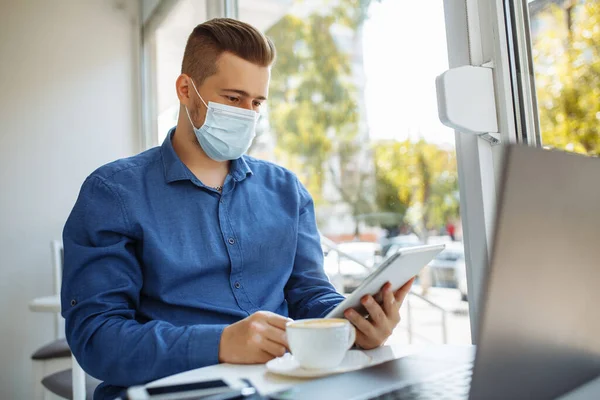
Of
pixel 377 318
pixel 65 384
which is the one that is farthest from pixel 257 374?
pixel 65 384

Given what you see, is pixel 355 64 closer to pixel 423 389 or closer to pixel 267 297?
pixel 267 297

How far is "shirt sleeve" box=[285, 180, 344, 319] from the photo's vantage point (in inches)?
44.3

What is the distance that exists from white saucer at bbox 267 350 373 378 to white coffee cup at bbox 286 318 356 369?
1 centimetres

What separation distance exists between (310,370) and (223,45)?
794mm

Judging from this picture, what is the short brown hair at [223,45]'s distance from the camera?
119 cm

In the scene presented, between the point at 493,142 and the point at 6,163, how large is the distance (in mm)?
2789

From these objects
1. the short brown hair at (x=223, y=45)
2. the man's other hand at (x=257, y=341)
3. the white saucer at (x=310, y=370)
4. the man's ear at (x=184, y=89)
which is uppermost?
the short brown hair at (x=223, y=45)

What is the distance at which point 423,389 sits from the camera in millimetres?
561

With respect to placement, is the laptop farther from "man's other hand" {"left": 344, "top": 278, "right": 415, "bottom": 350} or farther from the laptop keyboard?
"man's other hand" {"left": 344, "top": 278, "right": 415, "bottom": 350}

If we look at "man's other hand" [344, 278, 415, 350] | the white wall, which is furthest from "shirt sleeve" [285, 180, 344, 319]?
the white wall

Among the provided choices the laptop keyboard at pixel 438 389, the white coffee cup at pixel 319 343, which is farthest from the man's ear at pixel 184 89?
the laptop keyboard at pixel 438 389

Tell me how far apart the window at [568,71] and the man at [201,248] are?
487 mm

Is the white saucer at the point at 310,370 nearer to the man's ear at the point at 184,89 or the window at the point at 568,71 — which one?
the window at the point at 568,71

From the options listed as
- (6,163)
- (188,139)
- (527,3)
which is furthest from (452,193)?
(6,163)
